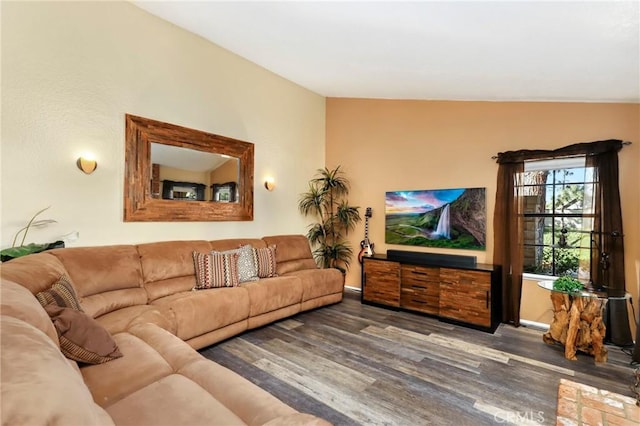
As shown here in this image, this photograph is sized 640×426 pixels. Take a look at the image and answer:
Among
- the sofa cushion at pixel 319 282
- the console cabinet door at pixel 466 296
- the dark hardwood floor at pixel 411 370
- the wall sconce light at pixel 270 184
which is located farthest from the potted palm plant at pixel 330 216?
the console cabinet door at pixel 466 296

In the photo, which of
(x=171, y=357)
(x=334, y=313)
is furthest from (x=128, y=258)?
(x=334, y=313)

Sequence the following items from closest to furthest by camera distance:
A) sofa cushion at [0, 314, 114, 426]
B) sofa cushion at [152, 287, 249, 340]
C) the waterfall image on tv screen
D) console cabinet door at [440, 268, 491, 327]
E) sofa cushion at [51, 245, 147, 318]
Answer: sofa cushion at [0, 314, 114, 426], sofa cushion at [51, 245, 147, 318], sofa cushion at [152, 287, 249, 340], console cabinet door at [440, 268, 491, 327], the waterfall image on tv screen

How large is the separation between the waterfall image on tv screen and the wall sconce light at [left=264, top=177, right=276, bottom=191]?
73.7 inches

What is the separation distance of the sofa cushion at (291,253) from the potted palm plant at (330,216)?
536 millimetres

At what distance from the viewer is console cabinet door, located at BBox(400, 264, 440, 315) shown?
4.00m

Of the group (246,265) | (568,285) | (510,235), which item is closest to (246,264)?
(246,265)

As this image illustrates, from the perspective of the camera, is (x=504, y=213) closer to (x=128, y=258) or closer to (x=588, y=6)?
(x=588, y=6)

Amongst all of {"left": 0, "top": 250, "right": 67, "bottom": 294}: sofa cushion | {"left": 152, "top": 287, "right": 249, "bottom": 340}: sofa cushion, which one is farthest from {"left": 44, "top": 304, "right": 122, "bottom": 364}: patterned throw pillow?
{"left": 152, "top": 287, "right": 249, "bottom": 340}: sofa cushion

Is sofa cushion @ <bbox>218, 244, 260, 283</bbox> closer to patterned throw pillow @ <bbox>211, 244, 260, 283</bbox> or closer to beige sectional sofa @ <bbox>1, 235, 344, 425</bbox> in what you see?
patterned throw pillow @ <bbox>211, 244, 260, 283</bbox>

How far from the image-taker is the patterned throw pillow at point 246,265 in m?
3.74

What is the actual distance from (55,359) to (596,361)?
3.99 meters

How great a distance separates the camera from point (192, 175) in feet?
12.7

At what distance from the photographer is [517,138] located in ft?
12.6

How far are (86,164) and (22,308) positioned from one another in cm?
218
